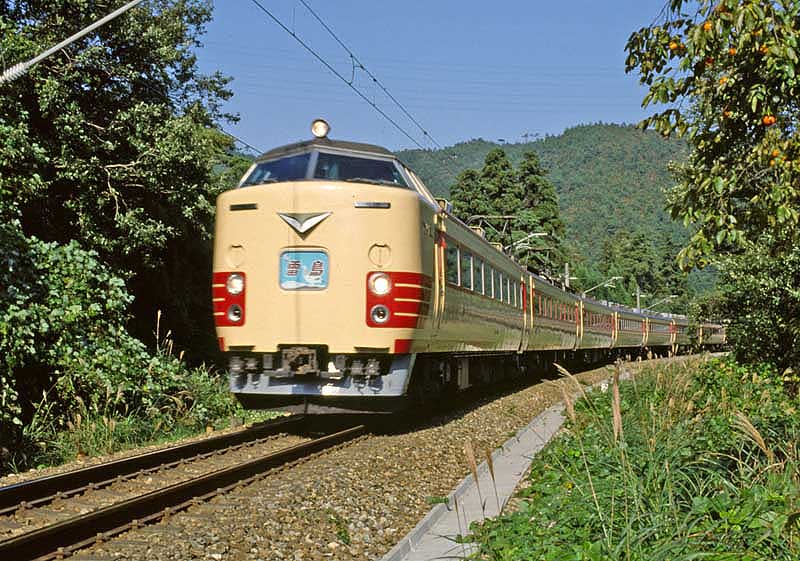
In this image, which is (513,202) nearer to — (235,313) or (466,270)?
(466,270)

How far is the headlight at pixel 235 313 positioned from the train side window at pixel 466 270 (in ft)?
12.8

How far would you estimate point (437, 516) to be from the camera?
20.9ft

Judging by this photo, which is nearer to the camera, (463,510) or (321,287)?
(463,510)

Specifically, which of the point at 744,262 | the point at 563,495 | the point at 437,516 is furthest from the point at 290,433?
the point at 744,262

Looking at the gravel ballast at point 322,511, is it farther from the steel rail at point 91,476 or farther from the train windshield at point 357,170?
the train windshield at point 357,170

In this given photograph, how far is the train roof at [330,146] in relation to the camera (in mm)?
11000

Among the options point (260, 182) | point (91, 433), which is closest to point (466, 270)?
point (260, 182)

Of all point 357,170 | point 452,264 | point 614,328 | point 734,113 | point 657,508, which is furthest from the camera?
point 614,328

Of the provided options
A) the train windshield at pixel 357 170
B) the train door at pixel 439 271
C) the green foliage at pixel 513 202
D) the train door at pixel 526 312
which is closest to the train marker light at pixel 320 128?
the train windshield at pixel 357 170

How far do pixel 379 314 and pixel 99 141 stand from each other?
25.6 ft

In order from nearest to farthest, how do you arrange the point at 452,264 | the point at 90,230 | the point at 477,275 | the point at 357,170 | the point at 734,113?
the point at 734,113
the point at 357,170
the point at 452,264
the point at 477,275
the point at 90,230

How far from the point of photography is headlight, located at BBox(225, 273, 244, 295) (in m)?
10.3

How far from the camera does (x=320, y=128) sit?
11.4 metres

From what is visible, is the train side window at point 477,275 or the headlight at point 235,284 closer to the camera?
the headlight at point 235,284
